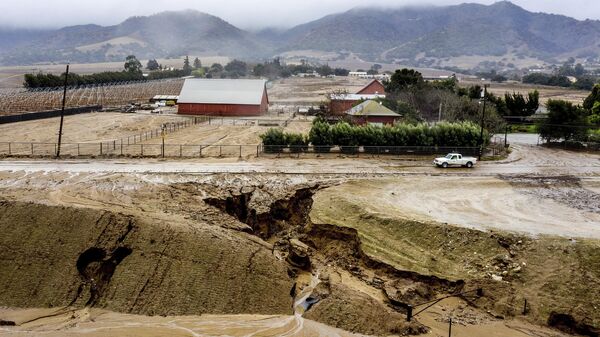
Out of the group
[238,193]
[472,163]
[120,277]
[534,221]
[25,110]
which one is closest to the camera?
[120,277]

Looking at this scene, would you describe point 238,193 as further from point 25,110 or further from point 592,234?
point 25,110

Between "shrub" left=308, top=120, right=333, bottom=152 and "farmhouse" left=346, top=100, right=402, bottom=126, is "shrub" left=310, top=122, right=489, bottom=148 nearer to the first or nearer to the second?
"shrub" left=308, top=120, right=333, bottom=152

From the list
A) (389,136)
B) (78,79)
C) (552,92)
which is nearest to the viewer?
(389,136)

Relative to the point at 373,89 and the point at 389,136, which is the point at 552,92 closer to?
the point at 373,89

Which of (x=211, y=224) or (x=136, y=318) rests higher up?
(x=211, y=224)

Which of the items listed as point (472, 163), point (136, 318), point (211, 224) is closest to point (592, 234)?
point (472, 163)

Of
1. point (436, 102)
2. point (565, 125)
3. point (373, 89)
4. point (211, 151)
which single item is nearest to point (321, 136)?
point (211, 151)
